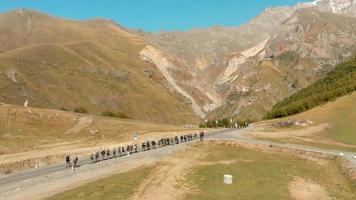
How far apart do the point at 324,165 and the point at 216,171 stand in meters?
19.9

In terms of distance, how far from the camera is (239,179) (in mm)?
53000

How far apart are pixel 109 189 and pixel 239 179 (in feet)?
48.4

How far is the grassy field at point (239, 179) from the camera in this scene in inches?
1790

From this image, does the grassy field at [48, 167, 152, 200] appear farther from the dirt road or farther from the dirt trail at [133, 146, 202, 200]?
the dirt road

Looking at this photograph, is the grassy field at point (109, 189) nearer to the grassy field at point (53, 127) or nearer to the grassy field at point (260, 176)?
the grassy field at point (260, 176)

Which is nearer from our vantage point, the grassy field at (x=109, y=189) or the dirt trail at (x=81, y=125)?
the grassy field at (x=109, y=189)

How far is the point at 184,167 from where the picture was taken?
2378 inches

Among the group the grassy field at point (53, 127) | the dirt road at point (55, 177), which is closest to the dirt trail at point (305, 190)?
the dirt road at point (55, 177)

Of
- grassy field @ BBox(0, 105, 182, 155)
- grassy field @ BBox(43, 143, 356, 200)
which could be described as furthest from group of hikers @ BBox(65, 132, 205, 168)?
grassy field @ BBox(0, 105, 182, 155)

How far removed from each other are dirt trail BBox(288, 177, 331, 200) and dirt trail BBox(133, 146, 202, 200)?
10950 millimetres

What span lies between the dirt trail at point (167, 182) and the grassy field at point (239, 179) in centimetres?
20

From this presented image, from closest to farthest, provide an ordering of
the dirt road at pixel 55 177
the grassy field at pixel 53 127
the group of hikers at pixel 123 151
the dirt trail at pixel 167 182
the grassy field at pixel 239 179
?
the dirt trail at pixel 167 182
the grassy field at pixel 239 179
the dirt road at pixel 55 177
the group of hikers at pixel 123 151
the grassy field at pixel 53 127

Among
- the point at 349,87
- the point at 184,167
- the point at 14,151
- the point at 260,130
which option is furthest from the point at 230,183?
the point at 349,87

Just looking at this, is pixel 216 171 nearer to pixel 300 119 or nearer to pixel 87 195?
pixel 87 195
